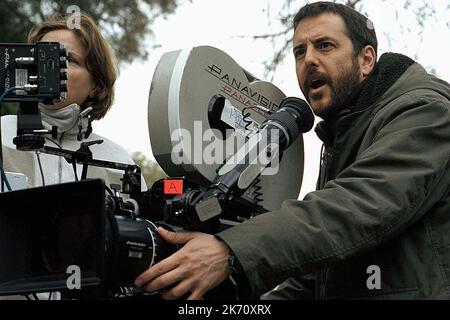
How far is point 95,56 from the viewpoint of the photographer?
9.15ft

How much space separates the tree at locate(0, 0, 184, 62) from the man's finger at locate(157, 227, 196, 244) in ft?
18.1

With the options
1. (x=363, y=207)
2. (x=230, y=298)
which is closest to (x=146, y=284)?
(x=230, y=298)

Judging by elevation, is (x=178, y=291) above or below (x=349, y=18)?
below

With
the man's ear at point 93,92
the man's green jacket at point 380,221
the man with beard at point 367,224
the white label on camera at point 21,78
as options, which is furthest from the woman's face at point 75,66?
the man's green jacket at point 380,221

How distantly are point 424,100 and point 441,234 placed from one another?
391 millimetres

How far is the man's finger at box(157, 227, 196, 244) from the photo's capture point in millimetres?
1912

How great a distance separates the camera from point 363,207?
6.48ft

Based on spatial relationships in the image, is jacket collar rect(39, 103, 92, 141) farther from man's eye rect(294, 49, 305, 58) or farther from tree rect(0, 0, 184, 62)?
tree rect(0, 0, 184, 62)

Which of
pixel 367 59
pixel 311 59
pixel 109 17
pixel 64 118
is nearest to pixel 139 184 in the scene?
pixel 64 118

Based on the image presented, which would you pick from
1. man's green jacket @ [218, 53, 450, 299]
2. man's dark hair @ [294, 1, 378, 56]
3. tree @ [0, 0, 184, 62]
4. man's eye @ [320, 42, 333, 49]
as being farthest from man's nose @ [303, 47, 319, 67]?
tree @ [0, 0, 184, 62]

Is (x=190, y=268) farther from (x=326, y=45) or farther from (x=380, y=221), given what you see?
(x=326, y=45)

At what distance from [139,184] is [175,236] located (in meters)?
0.24

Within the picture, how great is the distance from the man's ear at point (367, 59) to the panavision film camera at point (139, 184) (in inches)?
14.1
